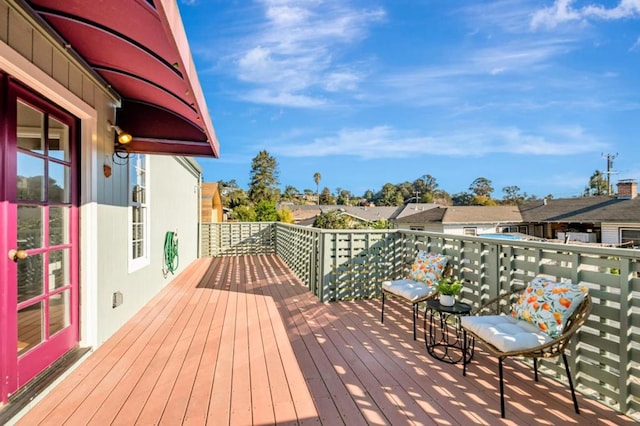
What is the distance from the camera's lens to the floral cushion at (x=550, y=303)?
2033 millimetres

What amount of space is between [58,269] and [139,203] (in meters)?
1.98

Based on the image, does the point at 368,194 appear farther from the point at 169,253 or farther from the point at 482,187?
the point at 169,253

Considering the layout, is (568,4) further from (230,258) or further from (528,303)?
(230,258)

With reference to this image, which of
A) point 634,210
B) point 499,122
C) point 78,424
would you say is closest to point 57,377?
point 78,424

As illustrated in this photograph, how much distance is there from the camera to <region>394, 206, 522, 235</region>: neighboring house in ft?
62.7

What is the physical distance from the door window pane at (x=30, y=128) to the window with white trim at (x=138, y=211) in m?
1.68

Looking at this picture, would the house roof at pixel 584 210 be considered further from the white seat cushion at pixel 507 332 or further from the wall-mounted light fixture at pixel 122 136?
the wall-mounted light fixture at pixel 122 136

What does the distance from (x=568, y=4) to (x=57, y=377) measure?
13715mm

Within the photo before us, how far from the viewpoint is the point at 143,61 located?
2252mm

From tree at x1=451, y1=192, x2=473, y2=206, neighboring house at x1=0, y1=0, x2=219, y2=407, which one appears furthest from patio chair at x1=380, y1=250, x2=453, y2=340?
tree at x1=451, y1=192, x2=473, y2=206

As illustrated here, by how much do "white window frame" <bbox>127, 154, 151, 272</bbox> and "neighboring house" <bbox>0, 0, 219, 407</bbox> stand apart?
9 cm

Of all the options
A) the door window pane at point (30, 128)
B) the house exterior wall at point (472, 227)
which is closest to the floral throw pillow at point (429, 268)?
the door window pane at point (30, 128)

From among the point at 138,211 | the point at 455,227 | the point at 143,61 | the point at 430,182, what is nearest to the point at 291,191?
the point at 430,182

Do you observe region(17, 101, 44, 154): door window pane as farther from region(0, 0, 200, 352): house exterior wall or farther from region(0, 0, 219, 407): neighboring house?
region(0, 0, 200, 352): house exterior wall
